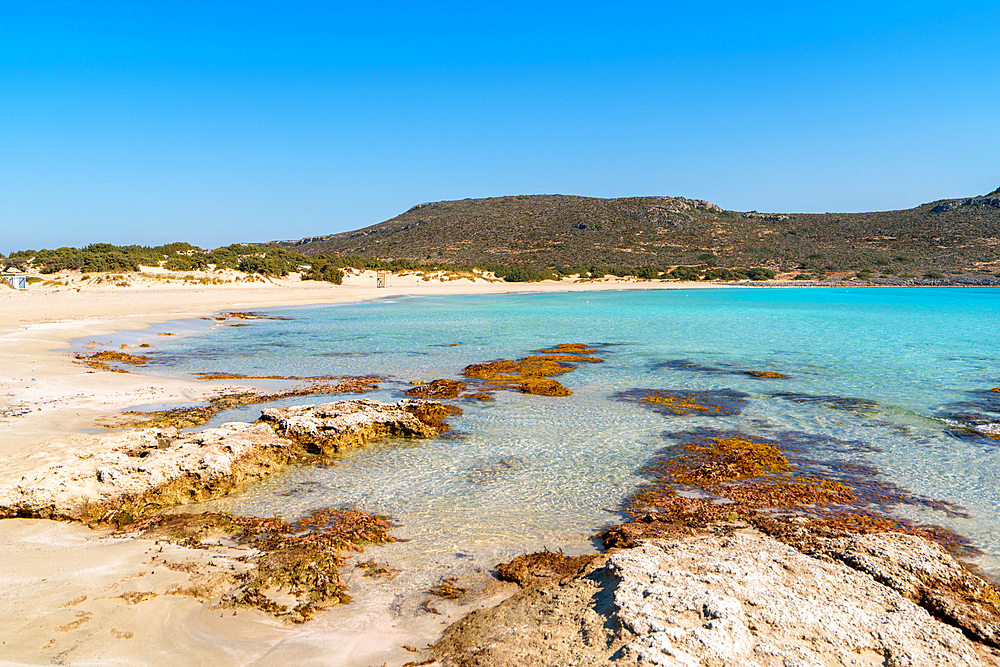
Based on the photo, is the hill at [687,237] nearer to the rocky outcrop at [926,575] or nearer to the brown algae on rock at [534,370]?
the brown algae on rock at [534,370]

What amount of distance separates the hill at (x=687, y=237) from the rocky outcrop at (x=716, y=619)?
62.6 metres

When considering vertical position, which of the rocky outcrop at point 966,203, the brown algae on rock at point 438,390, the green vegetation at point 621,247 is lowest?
the brown algae on rock at point 438,390

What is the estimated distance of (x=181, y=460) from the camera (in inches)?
233

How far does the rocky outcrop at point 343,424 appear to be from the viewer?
23.6 ft

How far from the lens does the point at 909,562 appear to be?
405 centimetres

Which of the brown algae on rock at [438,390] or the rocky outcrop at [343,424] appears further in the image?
the brown algae on rock at [438,390]

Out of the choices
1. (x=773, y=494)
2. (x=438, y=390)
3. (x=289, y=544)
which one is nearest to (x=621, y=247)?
(x=438, y=390)

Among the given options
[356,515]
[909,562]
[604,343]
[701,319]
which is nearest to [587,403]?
[356,515]

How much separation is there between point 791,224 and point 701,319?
→ 62398 millimetres

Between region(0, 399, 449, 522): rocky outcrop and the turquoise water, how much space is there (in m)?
0.32

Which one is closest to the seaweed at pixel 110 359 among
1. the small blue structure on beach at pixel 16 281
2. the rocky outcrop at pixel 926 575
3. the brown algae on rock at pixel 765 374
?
the rocky outcrop at pixel 926 575

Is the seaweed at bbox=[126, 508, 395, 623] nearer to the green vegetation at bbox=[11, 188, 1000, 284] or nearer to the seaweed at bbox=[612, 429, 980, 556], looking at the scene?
the seaweed at bbox=[612, 429, 980, 556]

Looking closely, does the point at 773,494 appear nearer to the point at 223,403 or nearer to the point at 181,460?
the point at 181,460

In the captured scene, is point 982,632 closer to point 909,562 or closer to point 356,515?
point 909,562
